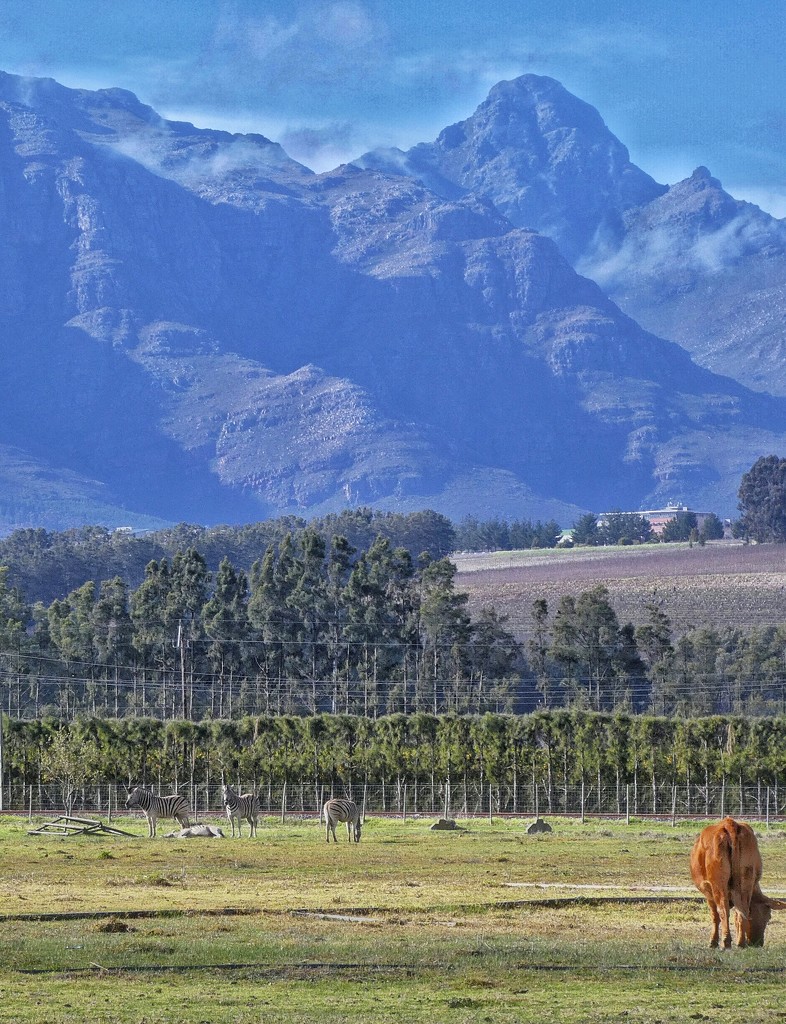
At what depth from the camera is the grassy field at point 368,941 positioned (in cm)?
2158

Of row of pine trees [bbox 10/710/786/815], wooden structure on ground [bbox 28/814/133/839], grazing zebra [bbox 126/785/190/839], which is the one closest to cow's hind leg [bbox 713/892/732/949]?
grazing zebra [bbox 126/785/190/839]

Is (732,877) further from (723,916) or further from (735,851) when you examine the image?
(723,916)

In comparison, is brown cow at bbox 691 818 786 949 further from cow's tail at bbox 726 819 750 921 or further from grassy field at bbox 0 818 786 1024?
grassy field at bbox 0 818 786 1024

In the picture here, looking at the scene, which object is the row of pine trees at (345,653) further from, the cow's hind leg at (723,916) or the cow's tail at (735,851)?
the cow's tail at (735,851)

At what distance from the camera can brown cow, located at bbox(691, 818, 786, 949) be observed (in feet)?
81.0

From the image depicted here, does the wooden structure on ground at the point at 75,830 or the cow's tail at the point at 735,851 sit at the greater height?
the cow's tail at the point at 735,851

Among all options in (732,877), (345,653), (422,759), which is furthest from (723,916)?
(345,653)

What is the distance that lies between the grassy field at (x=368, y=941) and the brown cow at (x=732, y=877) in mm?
474

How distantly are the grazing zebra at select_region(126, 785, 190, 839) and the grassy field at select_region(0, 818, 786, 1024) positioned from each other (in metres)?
13.3

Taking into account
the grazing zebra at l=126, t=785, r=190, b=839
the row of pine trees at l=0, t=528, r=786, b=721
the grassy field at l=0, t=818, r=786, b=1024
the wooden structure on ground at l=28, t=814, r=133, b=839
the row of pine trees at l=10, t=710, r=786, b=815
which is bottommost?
the grassy field at l=0, t=818, r=786, b=1024

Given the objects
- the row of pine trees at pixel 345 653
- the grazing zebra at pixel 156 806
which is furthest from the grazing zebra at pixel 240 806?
the row of pine trees at pixel 345 653

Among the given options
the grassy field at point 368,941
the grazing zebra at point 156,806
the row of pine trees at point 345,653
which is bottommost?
the grassy field at point 368,941

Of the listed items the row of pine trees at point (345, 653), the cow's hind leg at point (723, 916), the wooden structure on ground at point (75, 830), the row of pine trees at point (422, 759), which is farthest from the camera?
the row of pine trees at point (345, 653)

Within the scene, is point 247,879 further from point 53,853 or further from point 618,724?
point 618,724
